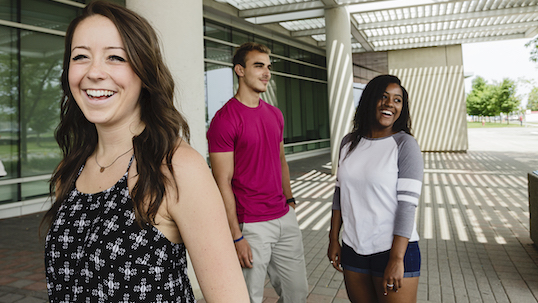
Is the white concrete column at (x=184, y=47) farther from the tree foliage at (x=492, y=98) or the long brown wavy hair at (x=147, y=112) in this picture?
the tree foliage at (x=492, y=98)

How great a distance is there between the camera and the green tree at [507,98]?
6872cm

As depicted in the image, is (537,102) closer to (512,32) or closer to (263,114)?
(512,32)

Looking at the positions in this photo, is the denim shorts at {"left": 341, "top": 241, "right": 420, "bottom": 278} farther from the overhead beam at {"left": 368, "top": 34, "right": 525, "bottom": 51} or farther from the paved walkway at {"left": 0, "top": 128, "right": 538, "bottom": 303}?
the overhead beam at {"left": 368, "top": 34, "right": 525, "bottom": 51}

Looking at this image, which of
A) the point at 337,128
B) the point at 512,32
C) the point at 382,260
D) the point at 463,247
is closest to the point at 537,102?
the point at 512,32

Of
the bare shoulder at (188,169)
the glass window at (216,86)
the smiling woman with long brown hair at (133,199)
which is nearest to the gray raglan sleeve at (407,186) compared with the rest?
the smiling woman with long brown hair at (133,199)

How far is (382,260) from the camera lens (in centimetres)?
228

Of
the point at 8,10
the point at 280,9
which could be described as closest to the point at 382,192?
the point at 8,10

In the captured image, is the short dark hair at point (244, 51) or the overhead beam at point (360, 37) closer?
the short dark hair at point (244, 51)

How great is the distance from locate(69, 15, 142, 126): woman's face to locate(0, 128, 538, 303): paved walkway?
3050 millimetres

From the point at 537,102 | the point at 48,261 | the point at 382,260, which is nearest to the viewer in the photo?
the point at 48,261

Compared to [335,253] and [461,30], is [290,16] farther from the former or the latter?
[335,253]

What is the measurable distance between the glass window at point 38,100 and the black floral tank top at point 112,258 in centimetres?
850

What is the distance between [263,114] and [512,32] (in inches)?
826

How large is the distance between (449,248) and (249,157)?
390 cm
